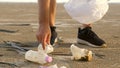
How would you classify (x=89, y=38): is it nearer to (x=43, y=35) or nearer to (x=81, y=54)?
(x=81, y=54)

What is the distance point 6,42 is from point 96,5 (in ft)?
5.54

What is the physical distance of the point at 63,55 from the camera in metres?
4.42

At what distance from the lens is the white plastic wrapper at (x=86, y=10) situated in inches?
153

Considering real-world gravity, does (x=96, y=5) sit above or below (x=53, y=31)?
above

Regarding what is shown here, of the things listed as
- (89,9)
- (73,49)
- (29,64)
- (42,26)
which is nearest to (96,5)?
(89,9)

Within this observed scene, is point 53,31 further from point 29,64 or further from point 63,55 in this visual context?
point 29,64

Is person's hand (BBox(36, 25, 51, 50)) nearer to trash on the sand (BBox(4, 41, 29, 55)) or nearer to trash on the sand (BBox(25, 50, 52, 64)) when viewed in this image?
trash on the sand (BBox(25, 50, 52, 64))

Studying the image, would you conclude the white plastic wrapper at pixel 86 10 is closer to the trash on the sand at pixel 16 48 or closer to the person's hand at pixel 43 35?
the trash on the sand at pixel 16 48

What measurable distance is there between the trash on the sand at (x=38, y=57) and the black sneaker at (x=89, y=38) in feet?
4.02

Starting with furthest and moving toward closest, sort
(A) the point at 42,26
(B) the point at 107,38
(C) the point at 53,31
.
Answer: (B) the point at 107,38 < (C) the point at 53,31 < (A) the point at 42,26

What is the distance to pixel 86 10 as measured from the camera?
393 centimetres

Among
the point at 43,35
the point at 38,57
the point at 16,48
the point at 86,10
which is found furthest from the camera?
the point at 16,48

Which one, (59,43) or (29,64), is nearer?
(29,64)

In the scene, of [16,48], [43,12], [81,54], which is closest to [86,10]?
[81,54]
